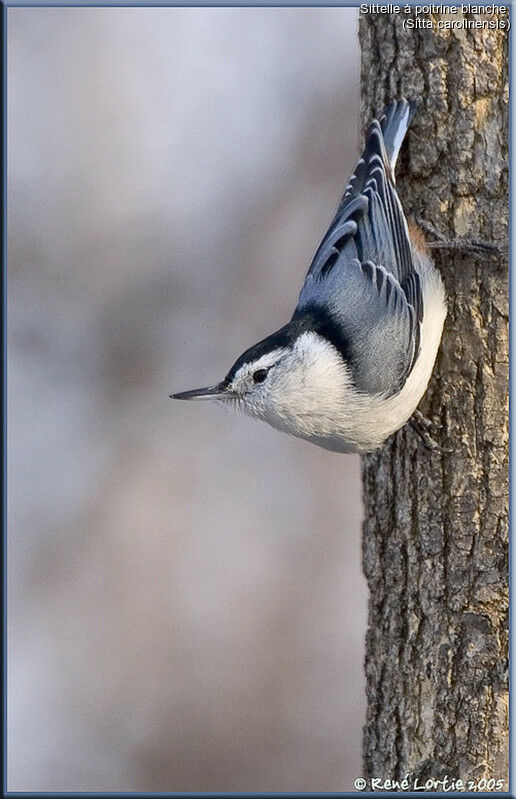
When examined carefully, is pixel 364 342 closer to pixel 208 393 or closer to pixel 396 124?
pixel 208 393

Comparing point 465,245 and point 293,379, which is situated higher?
point 465,245

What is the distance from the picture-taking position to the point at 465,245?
187 centimetres

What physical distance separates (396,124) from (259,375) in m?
0.60

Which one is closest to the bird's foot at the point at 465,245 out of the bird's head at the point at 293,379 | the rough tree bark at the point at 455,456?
the rough tree bark at the point at 455,456

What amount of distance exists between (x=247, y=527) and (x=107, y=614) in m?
0.58

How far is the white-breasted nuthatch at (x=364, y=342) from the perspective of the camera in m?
1.87

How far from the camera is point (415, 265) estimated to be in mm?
Answer: 1924

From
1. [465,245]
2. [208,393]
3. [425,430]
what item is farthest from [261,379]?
[465,245]

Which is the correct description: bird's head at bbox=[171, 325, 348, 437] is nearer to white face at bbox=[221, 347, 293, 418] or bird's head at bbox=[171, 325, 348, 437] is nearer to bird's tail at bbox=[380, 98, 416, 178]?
white face at bbox=[221, 347, 293, 418]

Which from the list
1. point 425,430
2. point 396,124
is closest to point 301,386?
point 425,430

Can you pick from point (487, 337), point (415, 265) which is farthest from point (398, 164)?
point (487, 337)

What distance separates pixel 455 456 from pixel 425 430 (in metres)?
0.08

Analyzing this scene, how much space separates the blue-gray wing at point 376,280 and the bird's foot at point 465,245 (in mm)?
50

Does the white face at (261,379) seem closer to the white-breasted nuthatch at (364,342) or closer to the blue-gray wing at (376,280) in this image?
the white-breasted nuthatch at (364,342)
